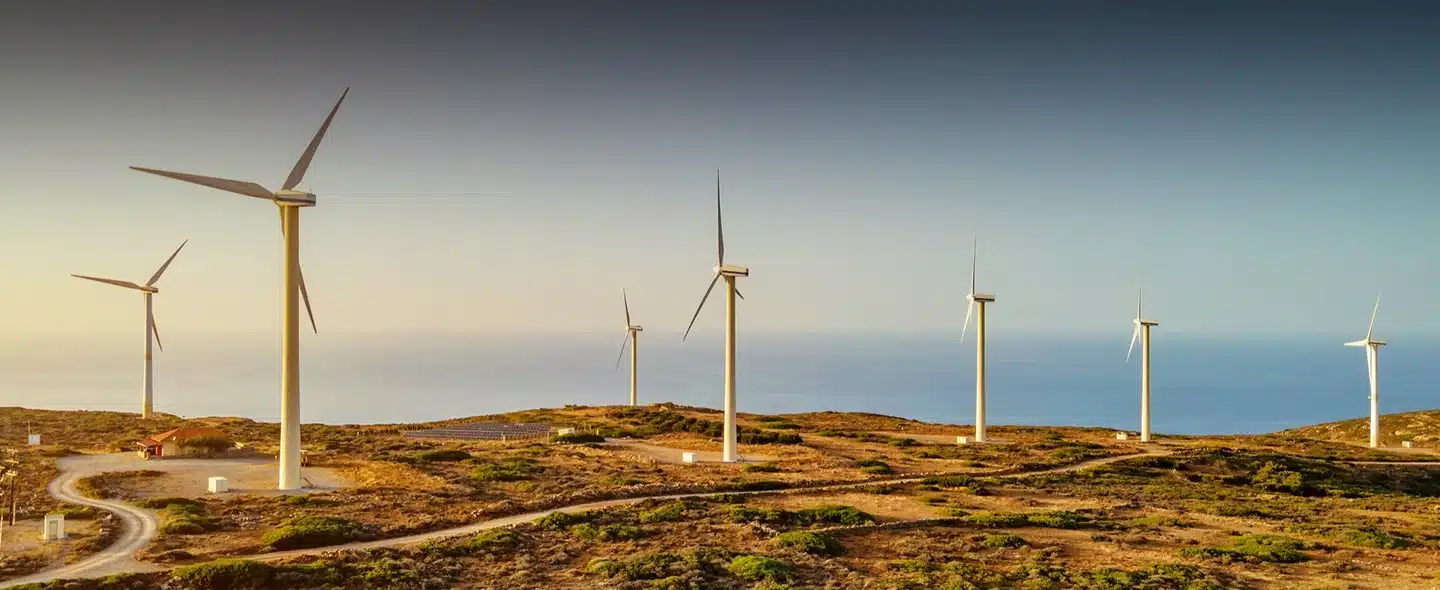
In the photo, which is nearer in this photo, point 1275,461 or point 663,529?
point 663,529

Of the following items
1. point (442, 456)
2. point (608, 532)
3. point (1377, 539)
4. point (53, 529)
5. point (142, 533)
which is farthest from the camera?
point (442, 456)

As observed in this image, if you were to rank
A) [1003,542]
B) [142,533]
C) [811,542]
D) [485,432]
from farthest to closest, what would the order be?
[485,432], [1003,542], [811,542], [142,533]

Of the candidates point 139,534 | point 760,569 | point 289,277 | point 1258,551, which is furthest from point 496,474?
point 1258,551

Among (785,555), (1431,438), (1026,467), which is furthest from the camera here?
(1431,438)

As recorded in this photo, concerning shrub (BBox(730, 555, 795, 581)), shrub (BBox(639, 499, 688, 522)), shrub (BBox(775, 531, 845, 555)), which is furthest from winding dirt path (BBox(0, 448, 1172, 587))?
shrub (BBox(730, 555, 795, 581))

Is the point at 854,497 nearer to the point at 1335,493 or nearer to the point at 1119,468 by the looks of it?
the point at 1119,468

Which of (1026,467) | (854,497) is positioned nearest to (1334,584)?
(854,497)

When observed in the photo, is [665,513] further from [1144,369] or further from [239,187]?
[1144,369]
